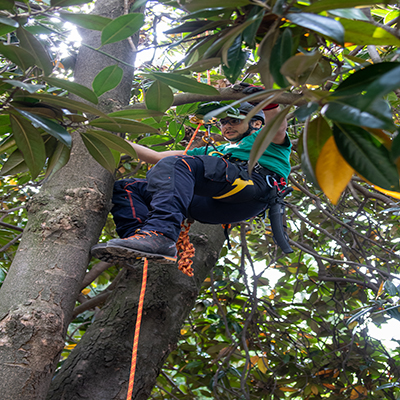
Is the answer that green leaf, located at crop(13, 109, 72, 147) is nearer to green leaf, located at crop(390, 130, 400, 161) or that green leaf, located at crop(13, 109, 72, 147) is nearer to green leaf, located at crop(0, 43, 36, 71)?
green leaf, located at crop(0, 43, 36, 71)

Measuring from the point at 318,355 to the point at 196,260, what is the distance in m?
1.55

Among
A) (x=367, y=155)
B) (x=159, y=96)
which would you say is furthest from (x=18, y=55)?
(x=367, y=155)

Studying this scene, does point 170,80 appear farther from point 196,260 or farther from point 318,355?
point 318,355

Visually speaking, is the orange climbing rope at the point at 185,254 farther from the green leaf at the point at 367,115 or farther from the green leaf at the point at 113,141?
the green leaf at the point at 367,115

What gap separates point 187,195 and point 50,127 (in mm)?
905

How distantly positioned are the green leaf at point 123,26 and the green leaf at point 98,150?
0.31 metres

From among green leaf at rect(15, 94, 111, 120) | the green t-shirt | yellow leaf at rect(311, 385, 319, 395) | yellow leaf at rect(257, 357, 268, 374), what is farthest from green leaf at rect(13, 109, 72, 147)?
yellow leaf at rect(311, 385, 319, 395)

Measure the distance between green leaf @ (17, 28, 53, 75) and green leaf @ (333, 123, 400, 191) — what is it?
0.77m

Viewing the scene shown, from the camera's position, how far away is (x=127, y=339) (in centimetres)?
163

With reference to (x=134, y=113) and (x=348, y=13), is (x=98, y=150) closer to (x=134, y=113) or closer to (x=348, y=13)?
(x=134, y=113)

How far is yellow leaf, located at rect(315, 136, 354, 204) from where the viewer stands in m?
0.69

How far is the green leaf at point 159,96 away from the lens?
1236mm

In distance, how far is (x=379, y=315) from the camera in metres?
2.26

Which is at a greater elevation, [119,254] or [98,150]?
[98,150]
